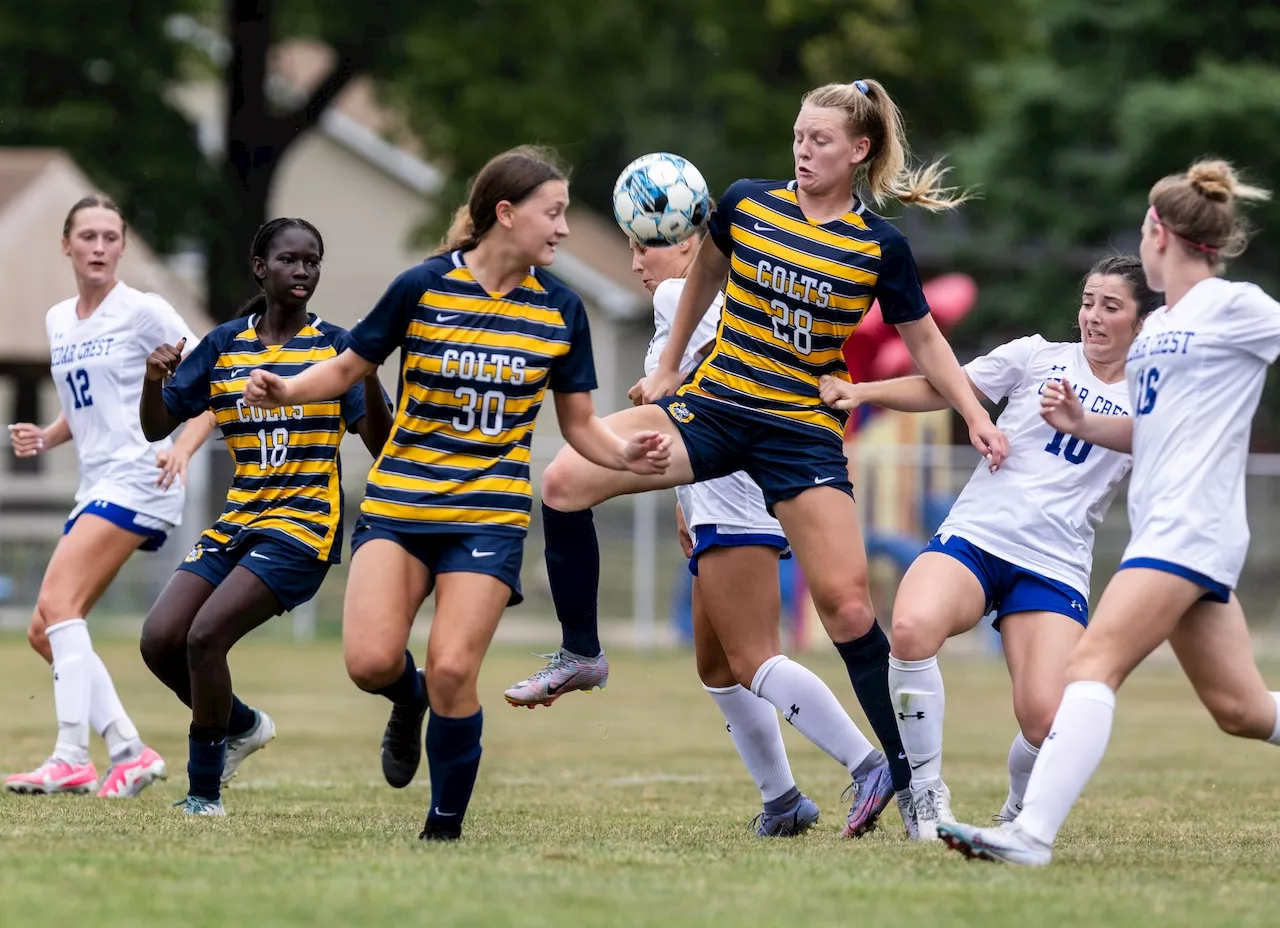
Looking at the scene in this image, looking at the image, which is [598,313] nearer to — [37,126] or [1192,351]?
[37,126]

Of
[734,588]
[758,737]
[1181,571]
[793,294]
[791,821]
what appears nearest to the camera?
[1181,571]

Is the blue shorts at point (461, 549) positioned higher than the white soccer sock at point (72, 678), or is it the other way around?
the blue shorts at point (461, 549)

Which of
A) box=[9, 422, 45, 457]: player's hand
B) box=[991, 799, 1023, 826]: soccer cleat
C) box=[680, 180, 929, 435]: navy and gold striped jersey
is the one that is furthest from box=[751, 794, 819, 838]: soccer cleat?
box=[9, 422, 45, 457]: player's hand

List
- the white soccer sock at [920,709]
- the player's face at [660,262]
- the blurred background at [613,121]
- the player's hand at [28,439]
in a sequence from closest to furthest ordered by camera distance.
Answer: the white soccer sock at [920,709] < the player's face at [660,262] < the player's hand at [28,439] < the blurred background at [613,121]

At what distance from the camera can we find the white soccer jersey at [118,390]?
8242 mm

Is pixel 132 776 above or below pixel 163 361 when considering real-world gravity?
below

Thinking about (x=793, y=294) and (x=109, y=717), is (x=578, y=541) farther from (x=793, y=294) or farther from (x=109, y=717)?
(x=109, y=717)

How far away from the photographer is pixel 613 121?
33.5 m

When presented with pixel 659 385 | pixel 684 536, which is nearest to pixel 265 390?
pixel 659 385

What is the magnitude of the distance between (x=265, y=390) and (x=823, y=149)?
6.60 feet

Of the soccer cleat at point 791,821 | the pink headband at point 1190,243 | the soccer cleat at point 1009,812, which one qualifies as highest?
the pink headband at point 1190,243

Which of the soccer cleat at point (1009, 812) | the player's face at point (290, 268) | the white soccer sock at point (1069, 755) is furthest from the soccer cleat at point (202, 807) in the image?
the white soccer sock at point (1069, 755)

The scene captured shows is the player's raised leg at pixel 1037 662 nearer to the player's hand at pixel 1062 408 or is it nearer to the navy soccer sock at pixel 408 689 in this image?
the player's hand at pixel 1062 408

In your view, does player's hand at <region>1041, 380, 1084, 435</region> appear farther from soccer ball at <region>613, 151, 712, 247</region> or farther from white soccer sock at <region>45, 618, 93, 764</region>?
white soccer sock at <region>45, 618, 93, 764</region>
